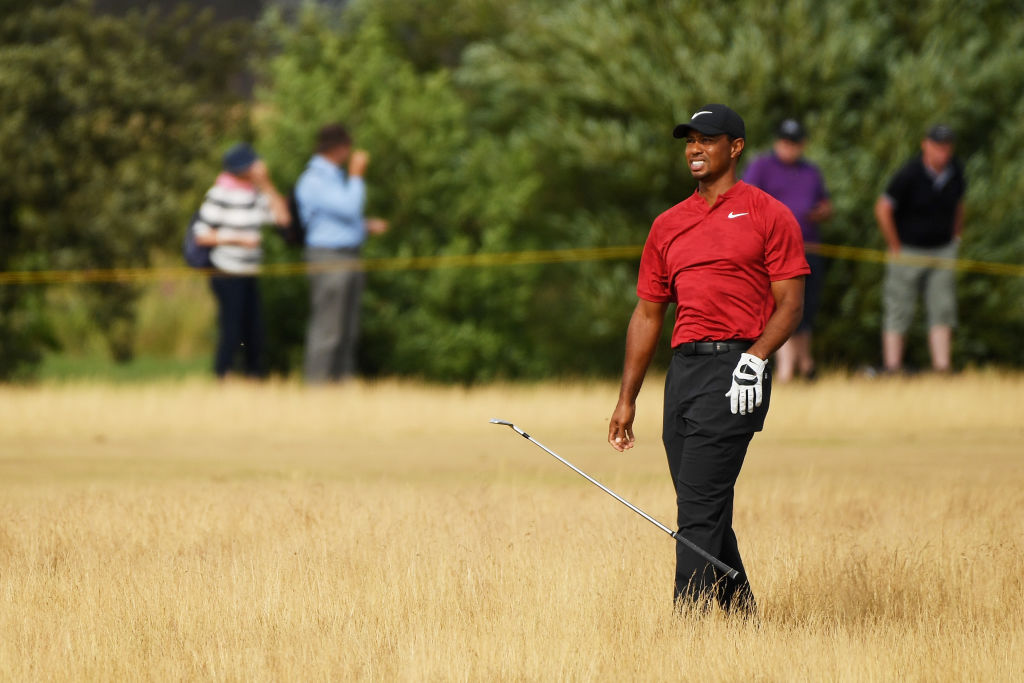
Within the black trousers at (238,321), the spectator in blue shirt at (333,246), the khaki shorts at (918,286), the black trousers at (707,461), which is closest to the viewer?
the black trousers at (707,461)

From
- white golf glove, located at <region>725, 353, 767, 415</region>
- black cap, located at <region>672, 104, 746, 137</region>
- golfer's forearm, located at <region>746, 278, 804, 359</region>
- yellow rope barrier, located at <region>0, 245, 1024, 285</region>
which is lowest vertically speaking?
yellow rope barrier, located at <region>0, 245, 1024, 285</region>

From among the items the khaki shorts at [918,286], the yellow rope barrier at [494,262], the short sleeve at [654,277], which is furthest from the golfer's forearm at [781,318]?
the yellow rope barrier at [494,262]

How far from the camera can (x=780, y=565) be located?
24.8 ft

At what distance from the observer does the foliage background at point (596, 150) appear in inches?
731

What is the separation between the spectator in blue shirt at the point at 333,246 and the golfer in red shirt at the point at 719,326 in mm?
8931

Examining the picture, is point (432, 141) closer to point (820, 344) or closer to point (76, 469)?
point (820, 344)

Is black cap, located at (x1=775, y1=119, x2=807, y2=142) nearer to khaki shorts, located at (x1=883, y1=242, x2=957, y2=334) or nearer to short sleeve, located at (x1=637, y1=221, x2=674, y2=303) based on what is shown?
khaki shorts, located at (x1=883, y1=242, x2=957, y2=334)

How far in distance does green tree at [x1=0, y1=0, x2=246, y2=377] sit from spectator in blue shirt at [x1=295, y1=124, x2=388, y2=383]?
5431mm

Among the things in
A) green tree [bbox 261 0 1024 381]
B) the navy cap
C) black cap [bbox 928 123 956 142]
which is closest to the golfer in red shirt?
the navy cap

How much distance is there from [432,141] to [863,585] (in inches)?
514

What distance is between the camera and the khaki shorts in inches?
629

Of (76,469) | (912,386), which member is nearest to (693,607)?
(76,469)

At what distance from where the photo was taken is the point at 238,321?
15570 mm

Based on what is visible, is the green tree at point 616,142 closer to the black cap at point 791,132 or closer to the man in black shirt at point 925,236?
the man in black shirt at point 925,236
